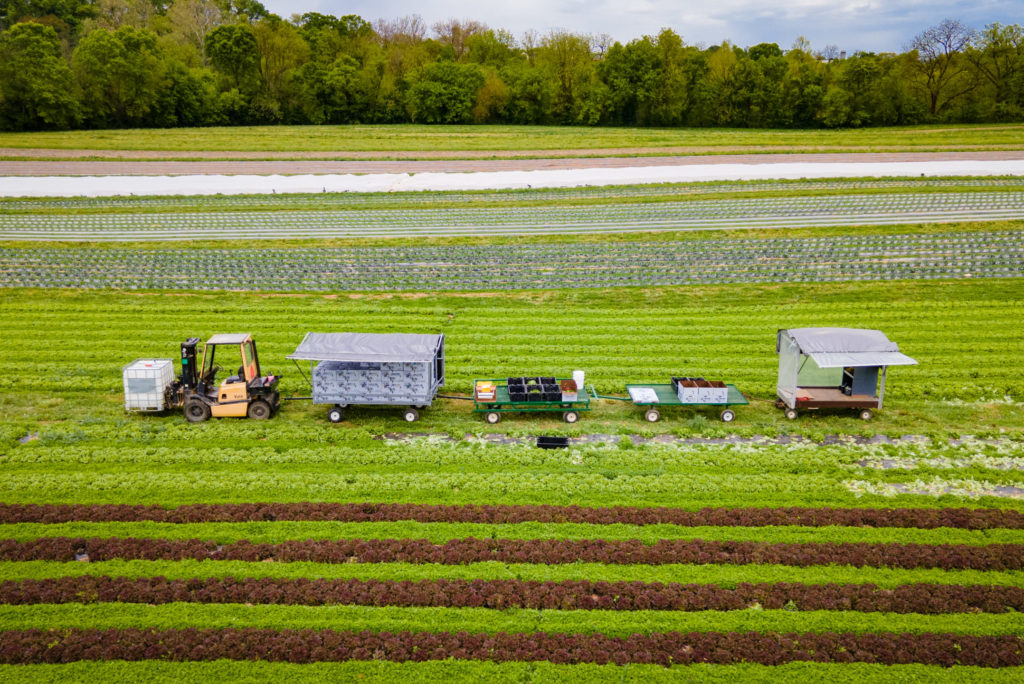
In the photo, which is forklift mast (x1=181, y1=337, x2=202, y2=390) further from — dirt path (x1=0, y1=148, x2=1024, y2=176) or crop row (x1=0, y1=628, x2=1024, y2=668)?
dirt path (x1=0, y1=148, x2=1024, y2=176)

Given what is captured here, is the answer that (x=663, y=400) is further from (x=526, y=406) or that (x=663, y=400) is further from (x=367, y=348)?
(x=367, y=348)

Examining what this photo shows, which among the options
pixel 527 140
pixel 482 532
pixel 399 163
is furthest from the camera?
pixel 527 140

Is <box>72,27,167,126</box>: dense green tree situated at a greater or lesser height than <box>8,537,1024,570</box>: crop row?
greater

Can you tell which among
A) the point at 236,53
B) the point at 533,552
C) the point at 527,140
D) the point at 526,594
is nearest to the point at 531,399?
the point at 533,552

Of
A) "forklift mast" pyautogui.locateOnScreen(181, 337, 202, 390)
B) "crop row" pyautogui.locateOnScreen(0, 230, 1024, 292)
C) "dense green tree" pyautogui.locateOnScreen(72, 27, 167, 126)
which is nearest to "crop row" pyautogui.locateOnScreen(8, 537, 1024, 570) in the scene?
"forklift mast" pyautogui.locateOnScreen(181, 337, 202, 390)

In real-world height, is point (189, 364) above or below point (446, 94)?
below

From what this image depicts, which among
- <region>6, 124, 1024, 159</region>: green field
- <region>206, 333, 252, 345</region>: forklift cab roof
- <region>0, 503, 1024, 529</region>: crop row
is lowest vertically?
<region>0, 503, 1024, 529</region>: crop row

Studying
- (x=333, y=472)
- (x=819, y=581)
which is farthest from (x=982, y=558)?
(x=333, y=472)

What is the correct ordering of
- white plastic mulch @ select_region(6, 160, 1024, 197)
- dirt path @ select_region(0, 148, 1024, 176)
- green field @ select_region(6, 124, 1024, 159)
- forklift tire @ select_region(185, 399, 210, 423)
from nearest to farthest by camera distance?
forklift tire @ select_region(185, 399, 210, 423) < white plastic mulch @ select_region(6, 160, 1024, 197) < dirt path @ select_region(0, 148, 1024, 176) < green field @ select_region(6, 124, 1024, 159)
